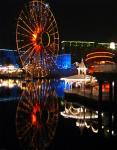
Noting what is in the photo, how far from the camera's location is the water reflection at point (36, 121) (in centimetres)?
1980

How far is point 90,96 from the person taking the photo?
30.4m

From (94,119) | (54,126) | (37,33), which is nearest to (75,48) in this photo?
(37,33)

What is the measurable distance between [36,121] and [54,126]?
1768 millimetres

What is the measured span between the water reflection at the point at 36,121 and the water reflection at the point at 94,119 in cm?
111

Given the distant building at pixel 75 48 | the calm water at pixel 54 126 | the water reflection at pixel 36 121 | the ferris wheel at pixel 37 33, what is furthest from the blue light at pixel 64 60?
the calm water at pixel 54 126

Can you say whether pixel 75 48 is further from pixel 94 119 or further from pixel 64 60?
pixel 94 119

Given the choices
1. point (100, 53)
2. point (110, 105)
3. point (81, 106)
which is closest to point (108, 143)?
point (110, 105)

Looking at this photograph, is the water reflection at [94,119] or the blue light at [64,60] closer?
the water reflection at [94,119]

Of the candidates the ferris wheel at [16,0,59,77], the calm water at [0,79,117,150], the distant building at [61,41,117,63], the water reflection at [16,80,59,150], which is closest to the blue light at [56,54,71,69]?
the distant building at [61,41,117,63]

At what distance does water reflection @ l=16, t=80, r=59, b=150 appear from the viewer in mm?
19797

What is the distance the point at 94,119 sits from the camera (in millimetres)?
24719

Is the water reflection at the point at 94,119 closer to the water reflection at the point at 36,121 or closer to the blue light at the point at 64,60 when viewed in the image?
the water reflection at the point at 36,121

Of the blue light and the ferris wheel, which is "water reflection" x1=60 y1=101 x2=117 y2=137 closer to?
the ferris wheel

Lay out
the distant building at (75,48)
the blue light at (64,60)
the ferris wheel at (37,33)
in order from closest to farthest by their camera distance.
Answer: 1. the ferris wheel at (37,33)
2. the blue light at (64,60)
3. the distant building at (75,48)
